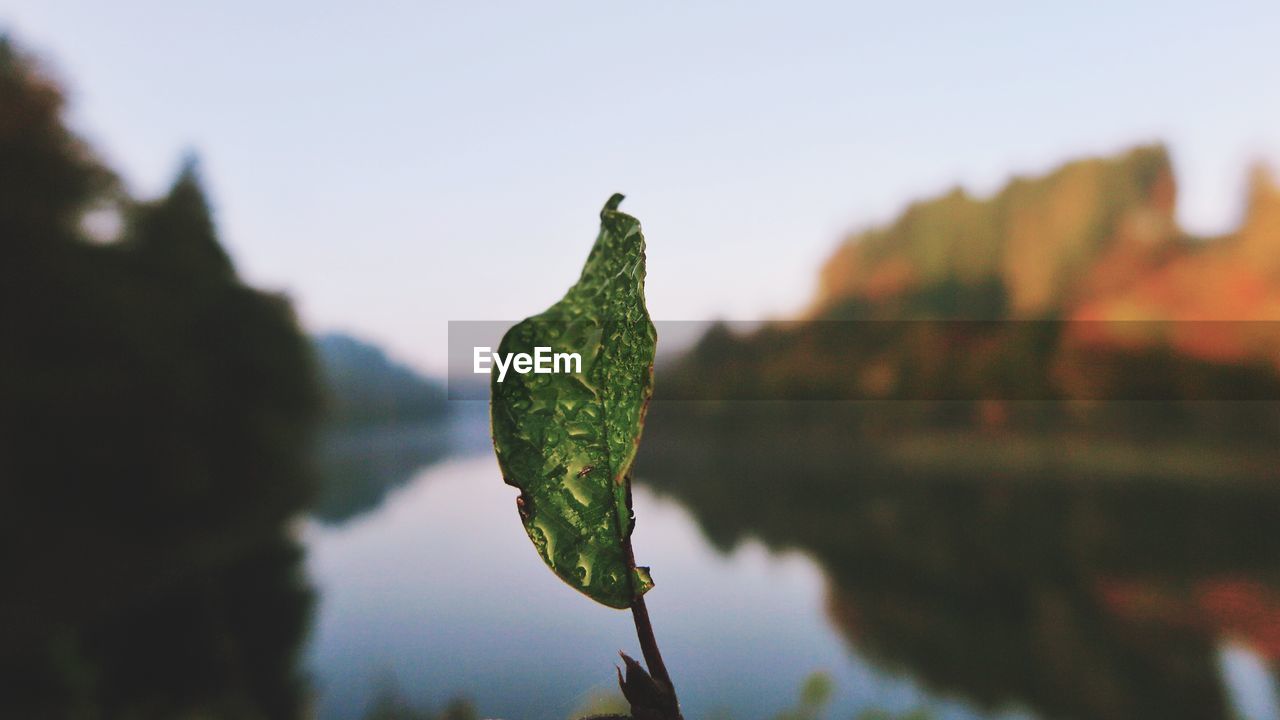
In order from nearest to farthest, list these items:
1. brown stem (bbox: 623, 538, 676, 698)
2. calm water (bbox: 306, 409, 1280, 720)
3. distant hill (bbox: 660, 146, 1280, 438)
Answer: brown stem (bbox: 623, 538, 676, 698), calm water (bbox: 306, 409, 1280, 720), distant hill (bbox: 660, 146, 1280, 438)

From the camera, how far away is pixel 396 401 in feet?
141

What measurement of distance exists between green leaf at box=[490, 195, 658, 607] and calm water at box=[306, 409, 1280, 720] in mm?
9691

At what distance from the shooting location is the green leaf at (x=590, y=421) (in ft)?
0.83

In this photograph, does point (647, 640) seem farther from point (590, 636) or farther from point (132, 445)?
point (590, 636)

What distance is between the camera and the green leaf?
0.25 meters

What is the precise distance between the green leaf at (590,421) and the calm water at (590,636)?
969 centimetres

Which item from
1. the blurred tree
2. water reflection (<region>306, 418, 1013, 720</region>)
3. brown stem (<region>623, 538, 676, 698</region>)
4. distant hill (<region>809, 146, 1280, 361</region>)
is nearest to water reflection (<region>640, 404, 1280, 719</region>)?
water reflection (<region>306, 418, 1013, 720</region>)

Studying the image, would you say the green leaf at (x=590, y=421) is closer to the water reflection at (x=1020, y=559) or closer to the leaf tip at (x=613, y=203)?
the leaf tip at (x=613, y=203)

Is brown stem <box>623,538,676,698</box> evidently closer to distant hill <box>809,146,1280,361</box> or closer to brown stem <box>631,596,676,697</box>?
brown stem <box>631,596,676,697</box>

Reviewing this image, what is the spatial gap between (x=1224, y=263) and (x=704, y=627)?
1665 centimetres

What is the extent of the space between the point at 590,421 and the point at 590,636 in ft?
60.2

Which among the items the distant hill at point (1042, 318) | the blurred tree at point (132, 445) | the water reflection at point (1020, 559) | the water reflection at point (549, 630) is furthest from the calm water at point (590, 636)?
the distant hill at point (1042, 318)

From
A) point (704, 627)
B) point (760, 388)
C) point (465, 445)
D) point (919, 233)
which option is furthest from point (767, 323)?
point (465, 445)

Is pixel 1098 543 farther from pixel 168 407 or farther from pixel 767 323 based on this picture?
pixel 168 407
